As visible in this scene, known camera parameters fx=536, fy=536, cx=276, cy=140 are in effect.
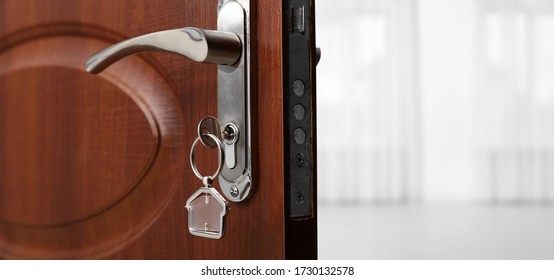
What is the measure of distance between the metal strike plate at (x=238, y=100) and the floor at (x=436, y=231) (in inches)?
72.7

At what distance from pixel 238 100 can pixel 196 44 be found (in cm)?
5

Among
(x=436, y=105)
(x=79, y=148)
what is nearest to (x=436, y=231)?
(x=436, y=105)

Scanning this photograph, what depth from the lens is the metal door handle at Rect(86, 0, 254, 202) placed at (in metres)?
0.38

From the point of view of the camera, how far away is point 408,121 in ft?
12.0

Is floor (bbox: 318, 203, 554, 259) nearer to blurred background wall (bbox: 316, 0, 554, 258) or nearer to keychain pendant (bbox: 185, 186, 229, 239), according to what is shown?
blurred background wall (bbox: 316, 0, 554, 258)

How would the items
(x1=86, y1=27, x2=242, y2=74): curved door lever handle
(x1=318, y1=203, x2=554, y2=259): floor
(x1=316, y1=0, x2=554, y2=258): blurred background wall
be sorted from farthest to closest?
(x1=316, y1=0, x2=554, y2=258): blurred background wall, (x1=318, y1=203, x2=554, y2=259): floor, (x1=86, y1=27, x2=242, y2=74): curved door lever handle

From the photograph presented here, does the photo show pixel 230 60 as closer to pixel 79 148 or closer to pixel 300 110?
pixel 300 110

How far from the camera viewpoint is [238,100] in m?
0.40

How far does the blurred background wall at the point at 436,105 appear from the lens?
357 centimetres

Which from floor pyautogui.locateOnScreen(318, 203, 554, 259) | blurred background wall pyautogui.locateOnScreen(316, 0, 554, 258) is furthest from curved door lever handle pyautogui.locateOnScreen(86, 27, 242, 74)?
blurred background wall pyautogui.locateOnScreen(316, 0, 554, 258)

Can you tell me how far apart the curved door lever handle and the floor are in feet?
6.16

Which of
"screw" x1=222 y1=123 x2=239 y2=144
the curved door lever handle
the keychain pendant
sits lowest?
the keychain pendant

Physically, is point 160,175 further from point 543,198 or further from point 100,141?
point 543,198

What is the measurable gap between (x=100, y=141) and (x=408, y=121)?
335cm
